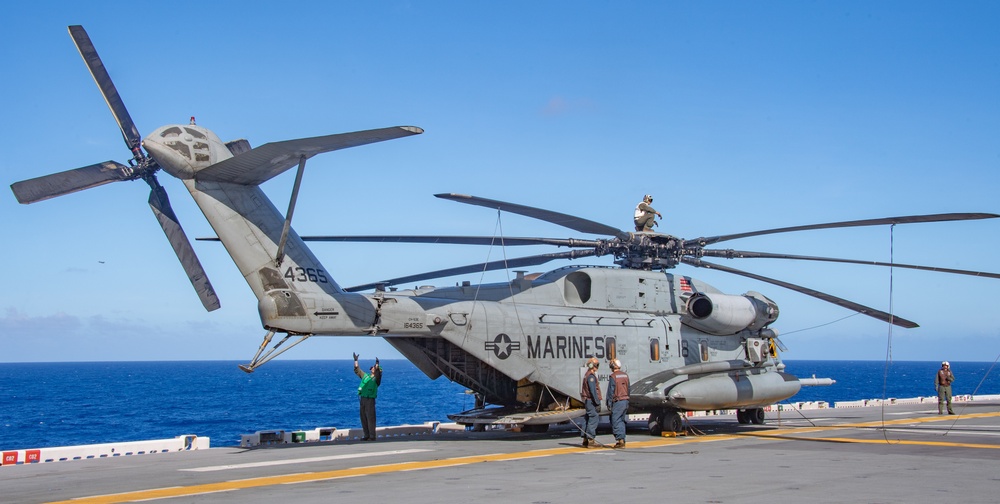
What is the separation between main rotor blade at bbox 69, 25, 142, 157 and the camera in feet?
45.9

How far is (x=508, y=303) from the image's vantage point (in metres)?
18.2

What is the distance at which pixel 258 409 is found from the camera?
7319 cm

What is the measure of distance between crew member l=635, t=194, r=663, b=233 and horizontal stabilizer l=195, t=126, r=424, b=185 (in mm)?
8949

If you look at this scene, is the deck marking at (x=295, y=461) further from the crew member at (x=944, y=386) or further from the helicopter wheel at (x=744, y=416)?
the crew member at (x=944, y=386)

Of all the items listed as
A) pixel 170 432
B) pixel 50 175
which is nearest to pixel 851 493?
pixel 50 175

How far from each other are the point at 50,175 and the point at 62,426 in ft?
164

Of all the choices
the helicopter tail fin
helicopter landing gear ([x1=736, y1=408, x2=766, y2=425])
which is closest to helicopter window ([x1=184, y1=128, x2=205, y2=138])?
the helicopter tail fin

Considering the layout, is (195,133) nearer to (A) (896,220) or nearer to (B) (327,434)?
(B) (327,434)

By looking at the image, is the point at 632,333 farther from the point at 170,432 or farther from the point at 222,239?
the point at 170,432

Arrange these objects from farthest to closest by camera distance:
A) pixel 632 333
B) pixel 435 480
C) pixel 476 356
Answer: pixel 632 333 → pixel 476 356 → pixel 435 480

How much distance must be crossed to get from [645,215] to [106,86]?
11803 millimetres

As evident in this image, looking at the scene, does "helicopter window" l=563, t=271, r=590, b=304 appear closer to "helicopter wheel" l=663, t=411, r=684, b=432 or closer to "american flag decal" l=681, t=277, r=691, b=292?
"american flag decal" l=681, t=277, r=691, b=292

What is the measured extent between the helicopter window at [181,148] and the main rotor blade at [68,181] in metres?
1.02

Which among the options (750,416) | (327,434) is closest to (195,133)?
(327,434)
